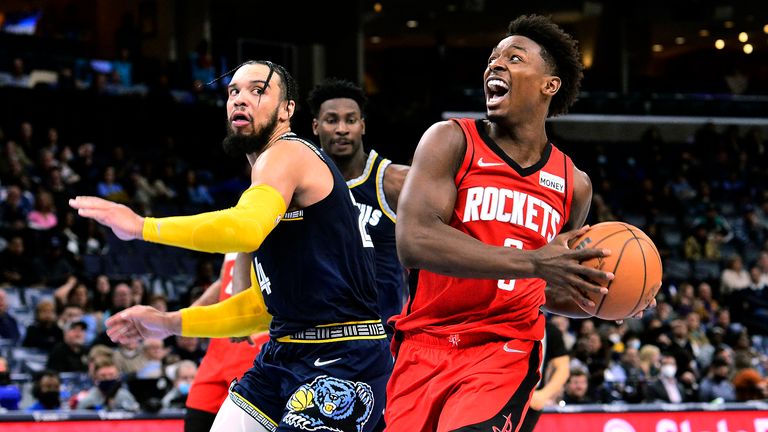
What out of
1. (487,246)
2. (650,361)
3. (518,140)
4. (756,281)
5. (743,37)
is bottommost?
(756,281)

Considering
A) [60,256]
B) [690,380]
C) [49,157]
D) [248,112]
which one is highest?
[248,112]

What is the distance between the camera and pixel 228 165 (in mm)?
17766

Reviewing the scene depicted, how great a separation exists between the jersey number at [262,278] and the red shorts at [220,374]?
2169mm

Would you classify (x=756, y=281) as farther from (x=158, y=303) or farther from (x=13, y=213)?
(x=13, y=213)

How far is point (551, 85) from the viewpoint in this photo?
4.12m

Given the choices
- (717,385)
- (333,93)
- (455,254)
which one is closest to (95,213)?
(455,254)

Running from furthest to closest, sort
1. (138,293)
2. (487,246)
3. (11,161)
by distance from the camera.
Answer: (11,161) < (138,293) < (487,246)

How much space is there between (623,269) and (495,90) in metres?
0.83

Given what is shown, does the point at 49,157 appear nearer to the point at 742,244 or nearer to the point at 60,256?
the point at 60,256

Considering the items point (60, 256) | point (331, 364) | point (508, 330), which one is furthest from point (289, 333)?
point (60, 256)

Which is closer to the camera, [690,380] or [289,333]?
[289,333]

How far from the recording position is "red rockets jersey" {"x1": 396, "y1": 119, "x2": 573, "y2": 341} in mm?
3896

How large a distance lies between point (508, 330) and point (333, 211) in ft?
2.59

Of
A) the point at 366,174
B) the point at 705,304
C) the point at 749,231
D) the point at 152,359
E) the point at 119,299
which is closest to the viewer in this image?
the point at 366,174
